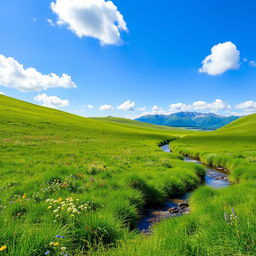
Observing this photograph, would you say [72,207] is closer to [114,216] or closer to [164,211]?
[114,216]

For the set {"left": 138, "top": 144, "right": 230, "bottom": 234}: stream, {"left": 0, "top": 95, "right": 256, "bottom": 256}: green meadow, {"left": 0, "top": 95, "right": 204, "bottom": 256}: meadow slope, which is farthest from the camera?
{"left": 138, "top": 144, "right": 230, "bottom": 234}: stream

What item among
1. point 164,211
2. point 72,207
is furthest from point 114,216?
point 164,211

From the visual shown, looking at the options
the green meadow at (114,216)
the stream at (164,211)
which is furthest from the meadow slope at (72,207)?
the stream at (164,211)

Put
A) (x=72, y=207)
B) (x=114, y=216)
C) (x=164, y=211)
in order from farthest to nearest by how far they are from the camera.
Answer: (x=164, y=211), (x=114, y=216), (x=72, y=207)

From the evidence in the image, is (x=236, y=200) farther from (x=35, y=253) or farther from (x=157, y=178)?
(x=35, y=253)

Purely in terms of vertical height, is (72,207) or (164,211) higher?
(72,207)

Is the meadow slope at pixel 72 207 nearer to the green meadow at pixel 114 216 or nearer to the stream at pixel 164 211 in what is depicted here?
the green meadow at pixel 114 216

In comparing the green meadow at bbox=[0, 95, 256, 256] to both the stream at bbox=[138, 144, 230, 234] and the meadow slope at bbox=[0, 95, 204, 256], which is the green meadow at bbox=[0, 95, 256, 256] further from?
the stream at bbox=[138, 144, 230, 234]

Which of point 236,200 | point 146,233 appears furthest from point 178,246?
point 236,200

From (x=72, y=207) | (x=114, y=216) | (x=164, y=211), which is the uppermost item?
(x=72, y=207)

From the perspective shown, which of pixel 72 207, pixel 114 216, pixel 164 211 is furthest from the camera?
pixel 164 211

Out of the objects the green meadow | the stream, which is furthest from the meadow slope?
the stream

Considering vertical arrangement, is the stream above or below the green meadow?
below

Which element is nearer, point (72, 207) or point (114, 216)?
point (72, 207)
